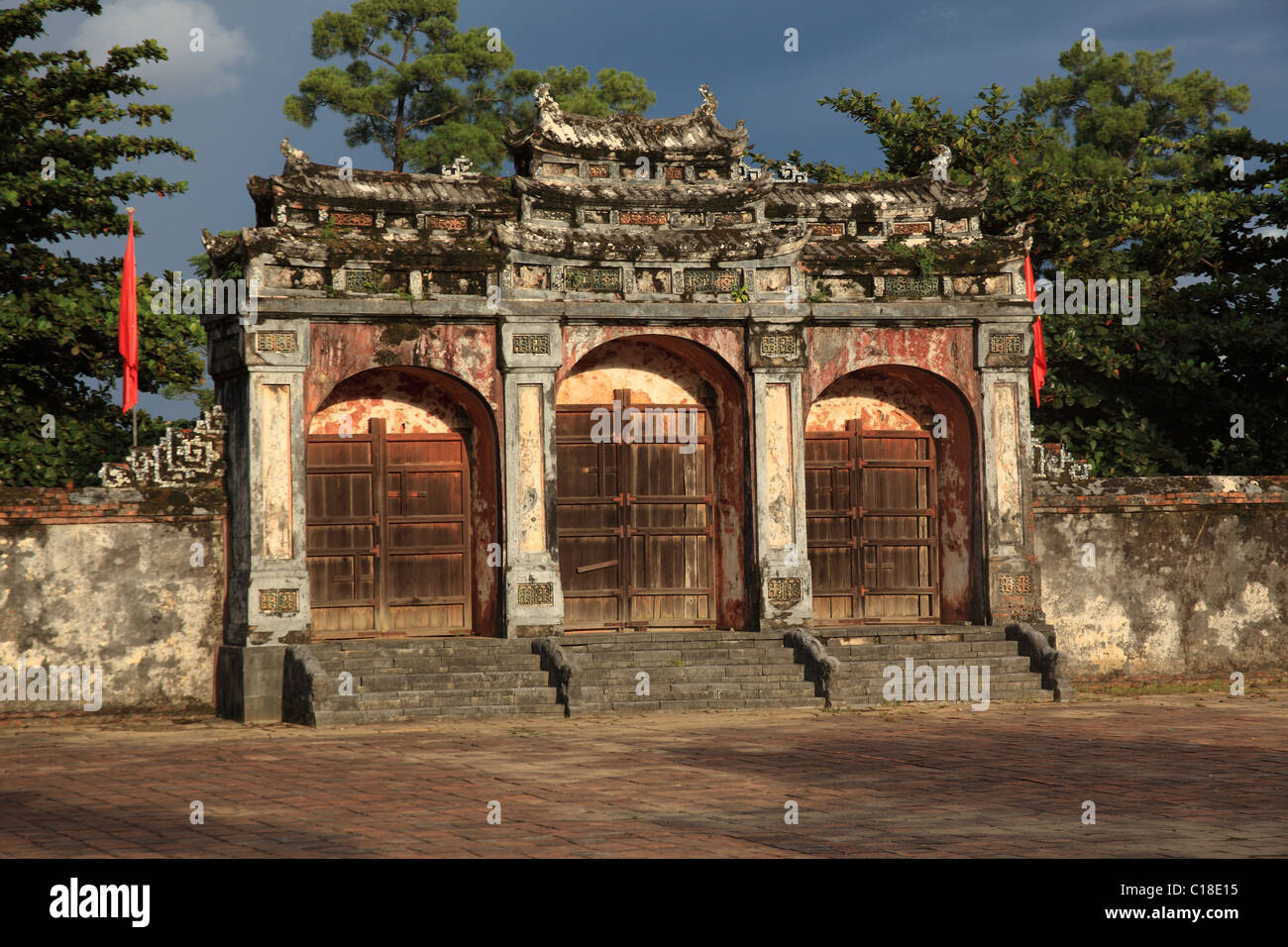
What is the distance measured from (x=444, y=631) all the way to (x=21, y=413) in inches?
239

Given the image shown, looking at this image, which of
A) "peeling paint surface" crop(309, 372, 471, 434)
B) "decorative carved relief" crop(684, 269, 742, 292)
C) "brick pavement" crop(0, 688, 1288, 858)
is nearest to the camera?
"brick pavement" crop(0, 688, 1288, 858)

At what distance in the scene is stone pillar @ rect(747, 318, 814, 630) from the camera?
16781 mm

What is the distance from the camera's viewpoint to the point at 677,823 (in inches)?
347

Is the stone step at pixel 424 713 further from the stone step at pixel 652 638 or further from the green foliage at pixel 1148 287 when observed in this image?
the green foliage at pixel 1148 287

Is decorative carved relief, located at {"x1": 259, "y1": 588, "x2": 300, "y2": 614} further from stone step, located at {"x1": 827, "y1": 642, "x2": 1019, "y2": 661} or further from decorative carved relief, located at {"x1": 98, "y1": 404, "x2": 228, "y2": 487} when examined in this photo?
stone step, located at {"x1": 827, "y1": 642, "x2": 1019, "y2": 661}

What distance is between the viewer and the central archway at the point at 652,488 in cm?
1727

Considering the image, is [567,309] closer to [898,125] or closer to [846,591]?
[846,591]

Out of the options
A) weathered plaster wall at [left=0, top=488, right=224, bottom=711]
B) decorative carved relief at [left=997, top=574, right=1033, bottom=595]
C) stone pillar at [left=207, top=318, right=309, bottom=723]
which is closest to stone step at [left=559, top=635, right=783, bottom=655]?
decorative carved relief at [left=997, top=574, right=1033, bottom=595]

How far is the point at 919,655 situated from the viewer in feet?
53.9

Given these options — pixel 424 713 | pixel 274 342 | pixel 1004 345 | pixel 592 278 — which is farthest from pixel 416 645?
pixel 1004 345

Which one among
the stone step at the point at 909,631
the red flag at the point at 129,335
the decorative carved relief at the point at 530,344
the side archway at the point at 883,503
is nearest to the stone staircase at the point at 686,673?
the stone step at the point at 909,631

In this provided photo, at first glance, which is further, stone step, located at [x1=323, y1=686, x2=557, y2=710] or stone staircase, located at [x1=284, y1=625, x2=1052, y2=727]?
stone staircase, located at [x1=284, y1=625, x2=1052, y2=727]

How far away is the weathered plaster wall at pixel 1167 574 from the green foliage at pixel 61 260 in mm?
11689

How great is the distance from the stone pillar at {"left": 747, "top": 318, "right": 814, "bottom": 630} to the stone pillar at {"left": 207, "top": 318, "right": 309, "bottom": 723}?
511cm
